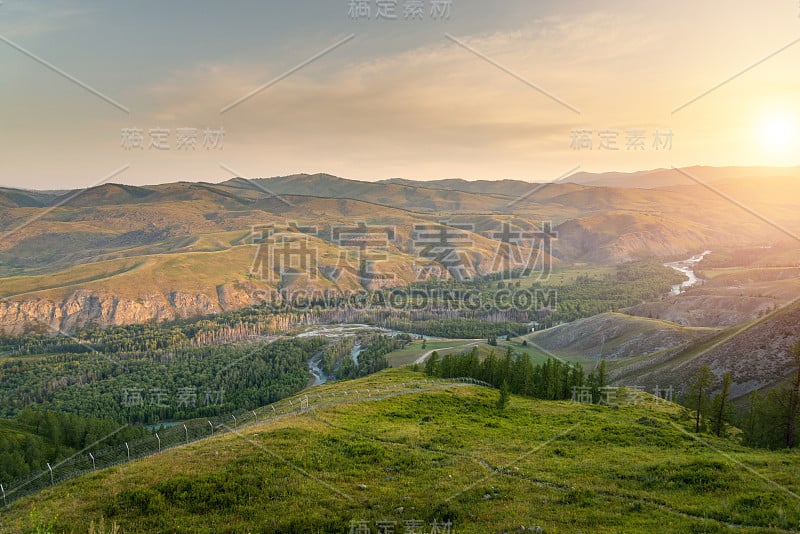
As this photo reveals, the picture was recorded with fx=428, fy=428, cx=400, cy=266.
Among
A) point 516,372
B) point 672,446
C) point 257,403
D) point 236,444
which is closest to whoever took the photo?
point 236,444

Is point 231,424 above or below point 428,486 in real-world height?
below

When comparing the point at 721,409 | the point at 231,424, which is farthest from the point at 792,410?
the point at 231,424

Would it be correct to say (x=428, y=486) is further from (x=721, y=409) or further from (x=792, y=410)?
(x=721, y=409)

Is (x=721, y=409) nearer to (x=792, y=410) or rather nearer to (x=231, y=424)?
(x=792, y=410)

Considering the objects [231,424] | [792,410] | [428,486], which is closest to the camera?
[428,486]

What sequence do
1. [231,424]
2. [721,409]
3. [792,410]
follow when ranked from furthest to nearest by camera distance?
1. [231,424]
2. [721,409]
3. [792,410]

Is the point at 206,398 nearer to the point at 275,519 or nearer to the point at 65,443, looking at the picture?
the point at 65,443

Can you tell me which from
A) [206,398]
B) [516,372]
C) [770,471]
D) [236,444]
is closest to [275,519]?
[236,444]

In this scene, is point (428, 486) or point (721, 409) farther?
point (721, 409)

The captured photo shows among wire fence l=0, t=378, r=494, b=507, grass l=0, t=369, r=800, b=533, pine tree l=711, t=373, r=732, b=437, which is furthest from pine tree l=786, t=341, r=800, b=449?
wire fence l=0, t=378, r=494, b=507

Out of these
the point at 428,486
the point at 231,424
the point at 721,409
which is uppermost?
the point at 428,486
